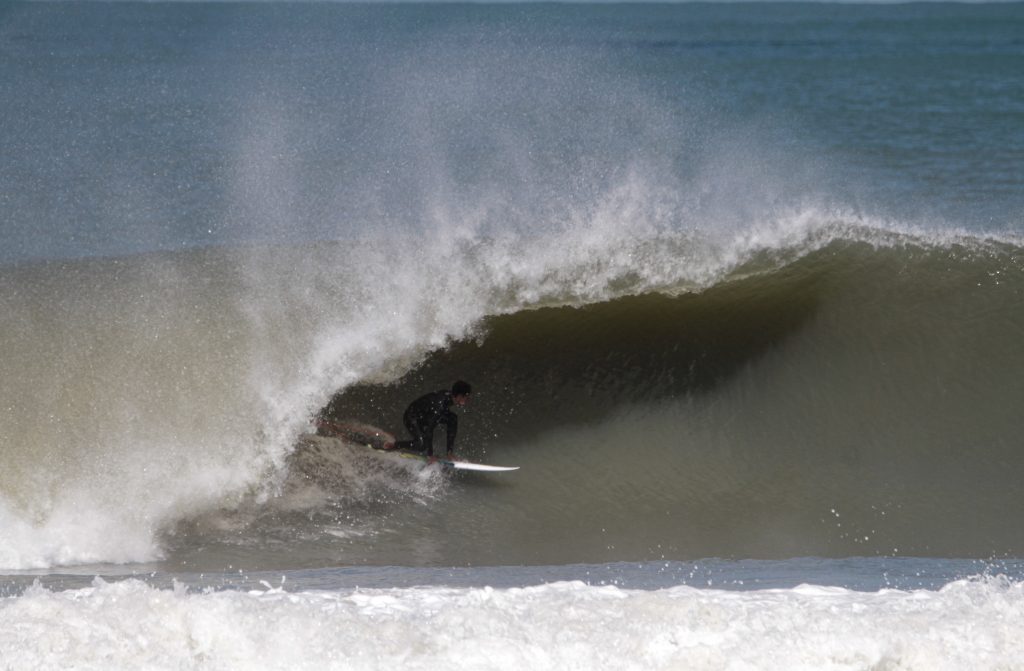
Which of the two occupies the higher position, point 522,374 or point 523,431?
point 522,374

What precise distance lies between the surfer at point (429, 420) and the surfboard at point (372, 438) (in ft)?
0.17

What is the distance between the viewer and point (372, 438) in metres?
8.36

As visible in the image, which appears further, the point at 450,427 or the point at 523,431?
the point at 523,431

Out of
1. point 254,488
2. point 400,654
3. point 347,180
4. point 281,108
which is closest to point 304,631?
point 400,654

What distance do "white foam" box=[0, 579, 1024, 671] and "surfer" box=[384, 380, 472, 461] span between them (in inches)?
122

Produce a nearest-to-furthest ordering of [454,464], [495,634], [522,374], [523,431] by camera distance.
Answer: [495,634] < [454,464] < [523,431] < [522,374]

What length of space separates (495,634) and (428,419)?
3.53 metres

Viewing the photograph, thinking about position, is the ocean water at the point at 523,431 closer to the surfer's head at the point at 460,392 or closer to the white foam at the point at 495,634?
the white foam at the point at 495,634

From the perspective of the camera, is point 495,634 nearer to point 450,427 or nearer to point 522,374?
point 450,427

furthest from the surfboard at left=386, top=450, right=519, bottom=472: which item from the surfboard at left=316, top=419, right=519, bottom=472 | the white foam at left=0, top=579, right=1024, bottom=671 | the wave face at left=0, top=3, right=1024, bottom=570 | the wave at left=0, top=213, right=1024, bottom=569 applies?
the white foam at left=0, top=579, right=1024, bottom=671

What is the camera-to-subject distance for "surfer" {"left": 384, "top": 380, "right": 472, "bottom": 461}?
8.09 m

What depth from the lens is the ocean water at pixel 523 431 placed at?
4.77m

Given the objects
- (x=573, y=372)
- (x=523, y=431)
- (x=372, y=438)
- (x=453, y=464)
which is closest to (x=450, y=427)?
(x=453, y=464)

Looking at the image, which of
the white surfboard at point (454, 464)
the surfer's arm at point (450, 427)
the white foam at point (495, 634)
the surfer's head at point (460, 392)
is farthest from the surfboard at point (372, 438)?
the white foam at point (495, 634)
